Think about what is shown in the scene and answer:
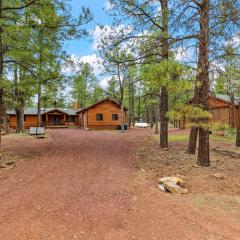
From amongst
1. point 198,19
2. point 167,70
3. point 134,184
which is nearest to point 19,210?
point 134,184

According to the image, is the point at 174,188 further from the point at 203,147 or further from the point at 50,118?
the point at 50,118

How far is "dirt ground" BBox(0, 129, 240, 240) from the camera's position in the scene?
3.93 metres

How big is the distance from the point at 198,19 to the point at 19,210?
7.02 meters

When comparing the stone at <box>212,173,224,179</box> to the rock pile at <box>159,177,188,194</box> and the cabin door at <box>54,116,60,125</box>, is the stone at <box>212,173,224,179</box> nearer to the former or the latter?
the rock pile at <box>159,177,188,194</box>

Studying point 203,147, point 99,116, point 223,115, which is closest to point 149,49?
point 203,147

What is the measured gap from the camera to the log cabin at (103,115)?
109 feet

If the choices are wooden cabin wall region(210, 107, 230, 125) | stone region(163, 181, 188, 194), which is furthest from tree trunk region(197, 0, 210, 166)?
wooden cabin wall region(210, 107, 230, 125)

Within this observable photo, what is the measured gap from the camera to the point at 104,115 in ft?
111

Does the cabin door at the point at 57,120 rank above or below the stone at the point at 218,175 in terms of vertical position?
above

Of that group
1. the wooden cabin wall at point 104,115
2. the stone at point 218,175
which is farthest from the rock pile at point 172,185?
the wooden cabin wall at point 104,115

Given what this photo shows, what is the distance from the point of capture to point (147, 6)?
9867 millimetres

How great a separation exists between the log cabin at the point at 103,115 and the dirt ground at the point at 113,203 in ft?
80.0

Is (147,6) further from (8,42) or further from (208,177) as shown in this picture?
(208,177)

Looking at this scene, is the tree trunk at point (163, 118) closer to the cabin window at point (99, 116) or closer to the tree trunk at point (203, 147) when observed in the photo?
the tree trunk at point (203, 147)
